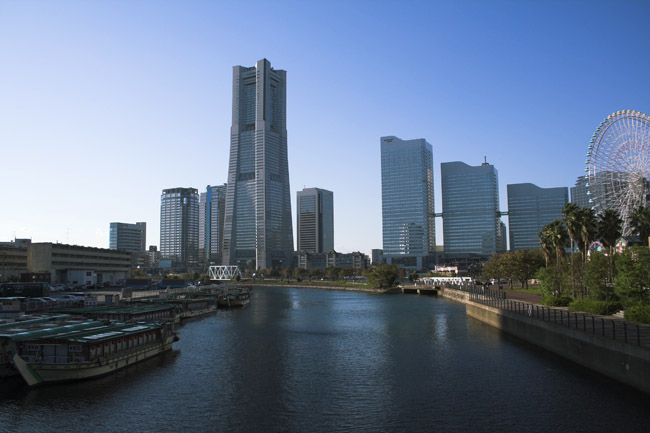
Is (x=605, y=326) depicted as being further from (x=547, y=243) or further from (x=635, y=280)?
(x=547, y=243)

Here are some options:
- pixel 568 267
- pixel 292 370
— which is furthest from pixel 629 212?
pixel 292 370

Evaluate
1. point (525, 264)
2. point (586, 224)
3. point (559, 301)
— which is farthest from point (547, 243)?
point (559, 301)

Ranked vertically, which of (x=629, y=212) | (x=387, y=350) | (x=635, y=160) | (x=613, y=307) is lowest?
(x=387, y=350)

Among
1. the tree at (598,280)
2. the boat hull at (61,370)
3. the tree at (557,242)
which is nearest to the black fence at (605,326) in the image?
the tree at (598,280)

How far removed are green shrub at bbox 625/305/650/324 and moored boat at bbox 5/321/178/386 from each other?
192 ft

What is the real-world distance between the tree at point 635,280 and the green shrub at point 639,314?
18.3 feet

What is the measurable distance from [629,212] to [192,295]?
12561 cm

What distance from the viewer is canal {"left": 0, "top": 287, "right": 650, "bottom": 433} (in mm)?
36656

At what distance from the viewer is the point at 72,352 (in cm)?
4922

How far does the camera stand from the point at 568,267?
95438 mm

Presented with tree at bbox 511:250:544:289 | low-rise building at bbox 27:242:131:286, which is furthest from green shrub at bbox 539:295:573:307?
low-rise building at bbox 27:242:131:286

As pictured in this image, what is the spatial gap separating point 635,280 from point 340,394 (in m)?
42.3

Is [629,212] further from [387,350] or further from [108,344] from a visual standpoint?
[108,344]

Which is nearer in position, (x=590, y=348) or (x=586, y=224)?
(x=590, y=348)
